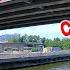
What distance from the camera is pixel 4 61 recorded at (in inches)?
2168

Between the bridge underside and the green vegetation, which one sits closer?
the bridge underside

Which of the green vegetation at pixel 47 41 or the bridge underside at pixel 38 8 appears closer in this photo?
the bridge underside at pixel 38 8

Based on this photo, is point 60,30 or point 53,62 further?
point 53,62

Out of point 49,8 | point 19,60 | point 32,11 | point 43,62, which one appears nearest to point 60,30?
point 49,8

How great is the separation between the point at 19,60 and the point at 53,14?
40755mm

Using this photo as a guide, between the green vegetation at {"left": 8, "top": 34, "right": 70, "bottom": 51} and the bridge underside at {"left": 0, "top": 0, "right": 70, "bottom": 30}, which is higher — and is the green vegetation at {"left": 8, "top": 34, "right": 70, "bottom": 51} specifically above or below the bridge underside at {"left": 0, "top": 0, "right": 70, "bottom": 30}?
below

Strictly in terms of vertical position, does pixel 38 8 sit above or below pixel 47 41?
above

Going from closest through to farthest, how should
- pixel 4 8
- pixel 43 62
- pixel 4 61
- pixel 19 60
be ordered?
pixel 4 8 → pixel 4 61 → pixel 19 60 → pixel 43 62

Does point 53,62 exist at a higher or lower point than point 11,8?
lower

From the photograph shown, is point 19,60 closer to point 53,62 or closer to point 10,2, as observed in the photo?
point 53,62

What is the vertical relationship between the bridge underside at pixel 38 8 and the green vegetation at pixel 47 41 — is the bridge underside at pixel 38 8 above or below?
above

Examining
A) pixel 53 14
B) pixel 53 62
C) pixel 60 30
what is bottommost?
pixel 53 62

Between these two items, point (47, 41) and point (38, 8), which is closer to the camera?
point (38, 8)

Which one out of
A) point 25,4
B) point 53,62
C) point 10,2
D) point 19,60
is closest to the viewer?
point 10,2
